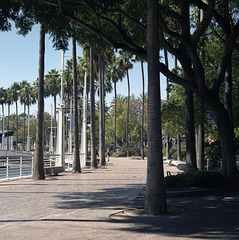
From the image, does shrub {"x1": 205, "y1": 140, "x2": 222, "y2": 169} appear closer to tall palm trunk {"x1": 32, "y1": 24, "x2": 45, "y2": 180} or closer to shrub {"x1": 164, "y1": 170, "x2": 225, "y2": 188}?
tall palm trunk {"x1": 32, "y1": 24, "x2": 45, "y2": 180}

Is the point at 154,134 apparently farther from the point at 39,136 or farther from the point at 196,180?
the point at 39,136

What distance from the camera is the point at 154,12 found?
35.3ft

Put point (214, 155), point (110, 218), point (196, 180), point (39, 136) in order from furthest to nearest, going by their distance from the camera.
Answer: point (214, 155), point (39, 136), point (196, 180), point (110, 218)

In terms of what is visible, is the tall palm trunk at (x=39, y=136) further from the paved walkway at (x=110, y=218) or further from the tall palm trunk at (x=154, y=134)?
the tall palm trunk at (x=154, y=134)

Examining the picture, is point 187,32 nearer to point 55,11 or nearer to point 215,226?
point 55,11

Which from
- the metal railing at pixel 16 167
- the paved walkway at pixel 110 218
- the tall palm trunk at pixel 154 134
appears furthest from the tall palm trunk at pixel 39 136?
the tall palm trunk at pixel 154 134

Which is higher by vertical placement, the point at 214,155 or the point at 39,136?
the point at 39,136

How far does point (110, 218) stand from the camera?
9555mm

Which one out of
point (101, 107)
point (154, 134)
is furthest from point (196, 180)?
point (101, 107)

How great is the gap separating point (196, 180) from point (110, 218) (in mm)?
5920

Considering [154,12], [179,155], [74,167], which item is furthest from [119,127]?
[154,12]

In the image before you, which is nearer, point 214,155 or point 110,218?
point 110,218

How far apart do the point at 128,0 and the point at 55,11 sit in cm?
294

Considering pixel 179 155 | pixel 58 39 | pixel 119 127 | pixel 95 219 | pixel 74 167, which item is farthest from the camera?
pixel 119 127
